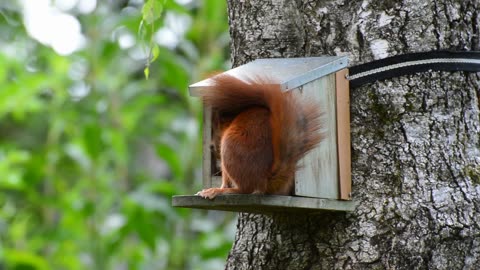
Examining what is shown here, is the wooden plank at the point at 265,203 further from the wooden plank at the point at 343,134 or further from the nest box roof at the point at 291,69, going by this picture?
the nest box roof at the point at 291,69

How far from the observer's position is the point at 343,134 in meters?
2.06

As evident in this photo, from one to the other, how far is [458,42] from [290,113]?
0.50 metres

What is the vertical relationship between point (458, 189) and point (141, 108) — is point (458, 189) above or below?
below

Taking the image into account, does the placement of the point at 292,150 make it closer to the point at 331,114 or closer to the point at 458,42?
the point at 331,114

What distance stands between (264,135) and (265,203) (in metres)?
0.17

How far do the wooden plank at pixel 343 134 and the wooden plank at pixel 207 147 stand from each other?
30 centimetres

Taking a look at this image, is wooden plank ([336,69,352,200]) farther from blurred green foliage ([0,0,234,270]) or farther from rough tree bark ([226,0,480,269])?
blurred green foliage ([0,0,234,270])

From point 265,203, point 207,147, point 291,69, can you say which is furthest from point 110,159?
point 265,203

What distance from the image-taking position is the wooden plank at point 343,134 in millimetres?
2049

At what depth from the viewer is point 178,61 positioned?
382 cm

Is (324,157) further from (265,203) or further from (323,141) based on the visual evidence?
(265,203)

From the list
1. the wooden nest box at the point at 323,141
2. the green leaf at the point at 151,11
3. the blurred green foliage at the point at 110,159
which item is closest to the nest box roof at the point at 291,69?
the wooden nest box at the point at 323,141

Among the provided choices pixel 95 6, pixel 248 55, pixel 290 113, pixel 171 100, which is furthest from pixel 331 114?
pixel 171 100

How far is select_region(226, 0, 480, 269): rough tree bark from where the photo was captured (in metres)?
2.03
